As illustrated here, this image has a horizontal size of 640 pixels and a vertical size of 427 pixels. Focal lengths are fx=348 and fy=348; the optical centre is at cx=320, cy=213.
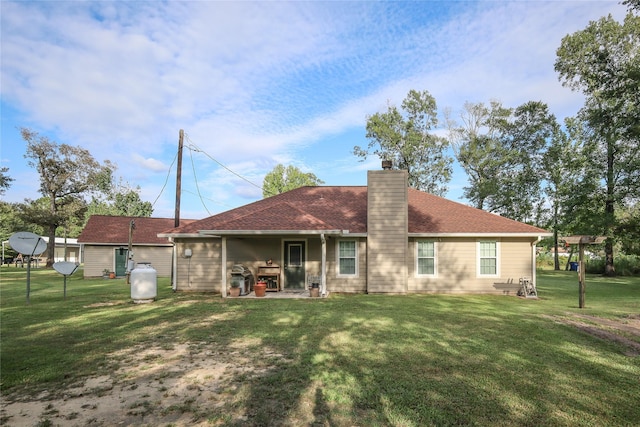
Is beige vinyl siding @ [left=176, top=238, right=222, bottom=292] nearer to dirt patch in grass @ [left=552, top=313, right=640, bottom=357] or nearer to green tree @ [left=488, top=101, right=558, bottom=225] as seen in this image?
dirt patch in grass @ [left=552, top=313, right=640, bottom=357]

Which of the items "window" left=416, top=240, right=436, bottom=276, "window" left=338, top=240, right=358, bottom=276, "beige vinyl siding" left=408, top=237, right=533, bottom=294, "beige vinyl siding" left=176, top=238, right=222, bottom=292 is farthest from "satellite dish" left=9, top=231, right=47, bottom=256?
"window" left=416, top=240, right=436, bottom=276

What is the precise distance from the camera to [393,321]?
8.01m

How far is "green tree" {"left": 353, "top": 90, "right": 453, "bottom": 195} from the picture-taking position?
31.2 m

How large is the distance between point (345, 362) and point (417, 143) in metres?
28.4

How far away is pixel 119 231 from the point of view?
23.8 metres

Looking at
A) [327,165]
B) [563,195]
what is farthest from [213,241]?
[563,195]

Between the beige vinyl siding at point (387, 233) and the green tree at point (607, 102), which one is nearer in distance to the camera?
the beige vinyl siding at point (387, 233)

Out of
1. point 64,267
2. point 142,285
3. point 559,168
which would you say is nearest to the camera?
point 142,285

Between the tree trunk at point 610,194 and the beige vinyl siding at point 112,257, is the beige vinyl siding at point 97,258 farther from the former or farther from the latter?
the tree trunk at point 610,194

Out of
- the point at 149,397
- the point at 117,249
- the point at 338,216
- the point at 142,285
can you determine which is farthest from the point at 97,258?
the point at 149,397

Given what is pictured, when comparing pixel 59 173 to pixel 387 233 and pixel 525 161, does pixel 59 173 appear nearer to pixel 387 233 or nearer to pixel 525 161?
pixel 387 233

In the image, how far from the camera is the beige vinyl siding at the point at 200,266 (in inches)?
549

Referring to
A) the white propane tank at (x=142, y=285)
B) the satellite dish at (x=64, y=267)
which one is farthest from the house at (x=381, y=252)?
the satellite dish at (x=64, y=267)

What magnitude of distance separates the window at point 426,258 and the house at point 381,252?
4 centimetres
